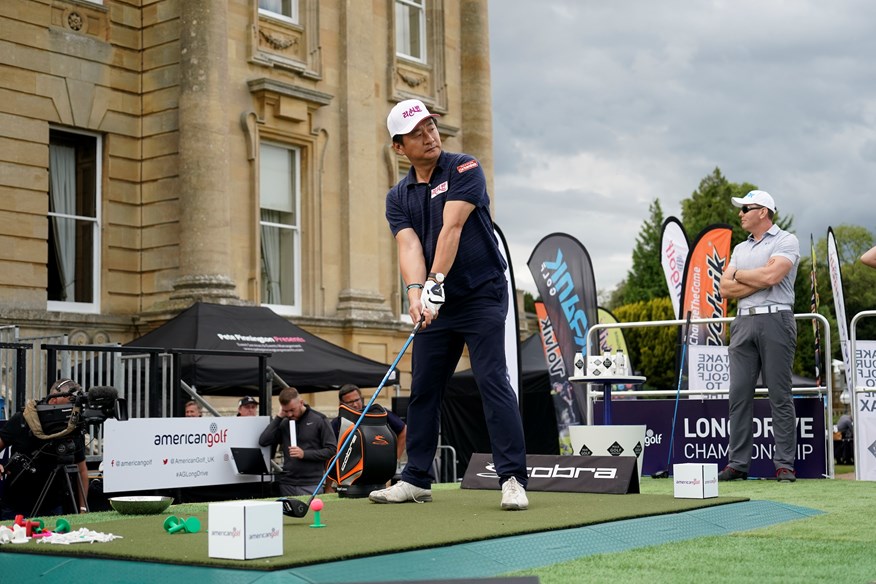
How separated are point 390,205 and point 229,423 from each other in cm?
578

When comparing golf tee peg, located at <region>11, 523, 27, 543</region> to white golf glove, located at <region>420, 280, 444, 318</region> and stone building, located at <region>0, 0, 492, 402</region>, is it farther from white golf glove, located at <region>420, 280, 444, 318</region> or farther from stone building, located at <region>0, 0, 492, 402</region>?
stone building, located at <region>0, 0, 492, 402</region>

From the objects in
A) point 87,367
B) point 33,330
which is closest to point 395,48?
point 33,330

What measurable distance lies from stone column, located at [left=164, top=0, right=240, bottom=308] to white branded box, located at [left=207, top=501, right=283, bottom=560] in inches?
579

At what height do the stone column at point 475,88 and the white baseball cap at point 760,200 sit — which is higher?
the stone column at point 475,88

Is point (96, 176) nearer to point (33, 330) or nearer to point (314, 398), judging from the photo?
point (33, 330)

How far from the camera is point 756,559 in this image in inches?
185

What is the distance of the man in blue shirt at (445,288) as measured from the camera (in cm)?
629

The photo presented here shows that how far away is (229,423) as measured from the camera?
39.0 ft

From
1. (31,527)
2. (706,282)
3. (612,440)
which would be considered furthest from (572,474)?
(706,282)

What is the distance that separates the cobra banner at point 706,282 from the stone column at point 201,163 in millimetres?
7100

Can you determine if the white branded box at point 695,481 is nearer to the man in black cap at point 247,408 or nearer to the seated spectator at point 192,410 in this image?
the seated spectator at point 192,410

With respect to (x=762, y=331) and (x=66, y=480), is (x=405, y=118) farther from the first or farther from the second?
(x=66, y=480)

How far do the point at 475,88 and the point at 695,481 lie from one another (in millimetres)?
19197

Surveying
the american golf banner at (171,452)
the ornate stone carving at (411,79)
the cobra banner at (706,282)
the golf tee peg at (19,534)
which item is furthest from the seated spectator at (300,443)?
the ornate stone carving at (411,79)
